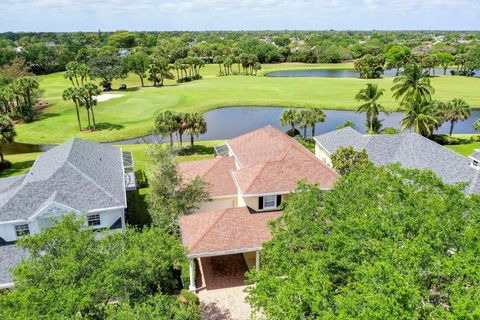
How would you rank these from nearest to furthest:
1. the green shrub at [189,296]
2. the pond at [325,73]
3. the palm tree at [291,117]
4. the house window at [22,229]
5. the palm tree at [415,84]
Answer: the green shrub at [189,296]
the house window at [22,229]
the palm tree at [415,84]
the palm tree at [291,117]
the pond at [325,73]

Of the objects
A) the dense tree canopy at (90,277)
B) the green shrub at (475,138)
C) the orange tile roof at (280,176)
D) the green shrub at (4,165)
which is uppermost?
the dense tree canopy at (90,277)

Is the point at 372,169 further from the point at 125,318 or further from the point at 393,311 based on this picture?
the point at 125,318

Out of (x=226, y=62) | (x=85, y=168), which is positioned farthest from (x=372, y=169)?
(x=226, y=62)

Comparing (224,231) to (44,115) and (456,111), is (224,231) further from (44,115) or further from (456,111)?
(44,115)

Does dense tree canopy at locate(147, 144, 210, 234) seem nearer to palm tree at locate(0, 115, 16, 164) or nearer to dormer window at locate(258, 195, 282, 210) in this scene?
dormer window at locate(258, 195, 282, 210)

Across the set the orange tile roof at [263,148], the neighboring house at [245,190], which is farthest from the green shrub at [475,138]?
the neighboring house at [245,190]

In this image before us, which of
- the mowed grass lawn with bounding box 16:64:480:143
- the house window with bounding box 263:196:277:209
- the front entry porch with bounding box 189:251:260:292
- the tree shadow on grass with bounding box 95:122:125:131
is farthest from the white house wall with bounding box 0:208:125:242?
the tree shadow on grass with bounding box 95:122:125:131

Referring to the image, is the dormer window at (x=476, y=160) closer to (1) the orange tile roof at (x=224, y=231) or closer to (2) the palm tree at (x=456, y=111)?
(1) the orange tile roof at (x=224, y=231)
